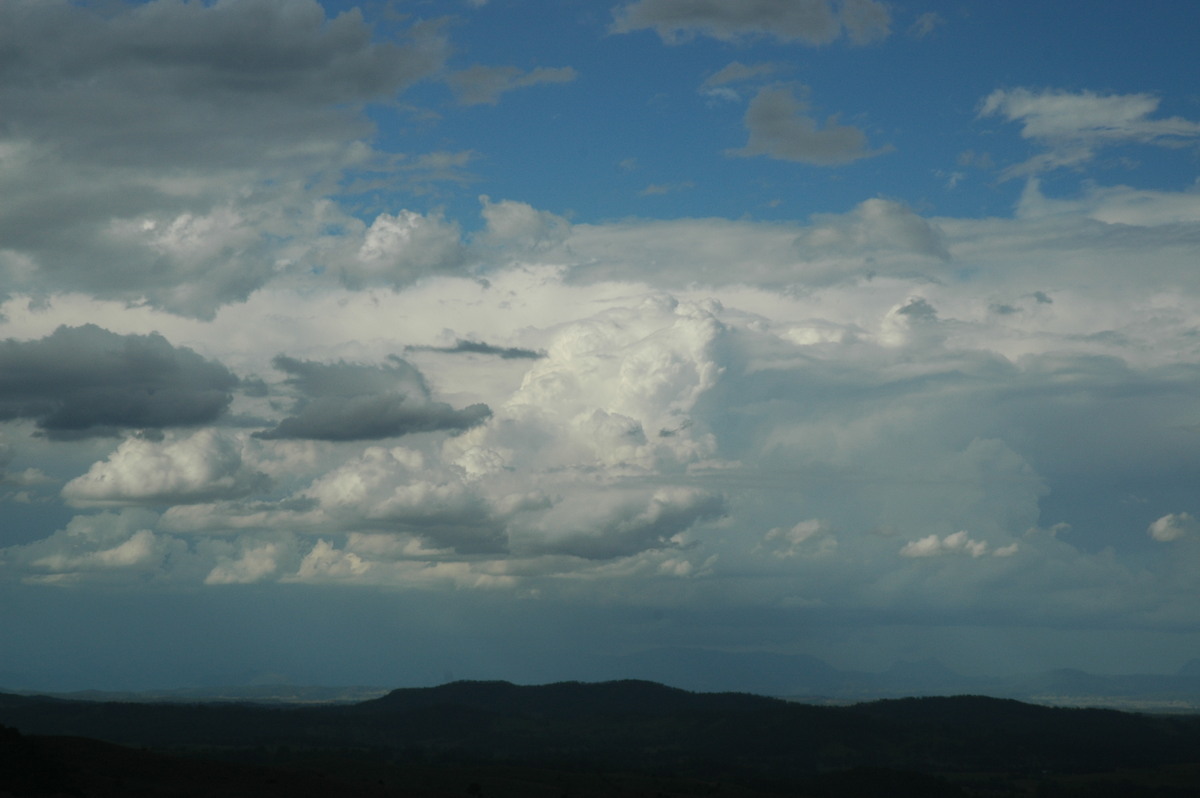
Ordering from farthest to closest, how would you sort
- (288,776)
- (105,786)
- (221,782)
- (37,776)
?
(288,776)
(221,782)
(105,786)
(37,776)

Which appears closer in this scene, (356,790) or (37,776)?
(37,776)

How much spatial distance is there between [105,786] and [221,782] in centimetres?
1662

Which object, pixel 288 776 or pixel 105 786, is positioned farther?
pixel 288 776

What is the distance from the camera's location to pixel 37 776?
12850 centimetres

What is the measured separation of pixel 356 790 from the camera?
155125 mm

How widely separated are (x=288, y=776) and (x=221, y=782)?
12.8 m

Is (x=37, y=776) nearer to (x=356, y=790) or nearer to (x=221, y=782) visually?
(x=221, y=782)

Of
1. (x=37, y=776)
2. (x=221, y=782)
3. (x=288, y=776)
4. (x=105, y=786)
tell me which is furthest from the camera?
(x=288, y=776)

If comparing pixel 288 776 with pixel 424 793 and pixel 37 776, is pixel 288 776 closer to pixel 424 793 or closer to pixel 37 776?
pixel 424 793

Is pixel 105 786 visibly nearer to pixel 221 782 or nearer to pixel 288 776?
pixel 221 782

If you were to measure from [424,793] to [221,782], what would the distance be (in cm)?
2880

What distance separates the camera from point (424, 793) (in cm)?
16312

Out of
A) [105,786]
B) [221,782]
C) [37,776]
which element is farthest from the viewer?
[221,782]

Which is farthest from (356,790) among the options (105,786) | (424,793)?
(105,786)
